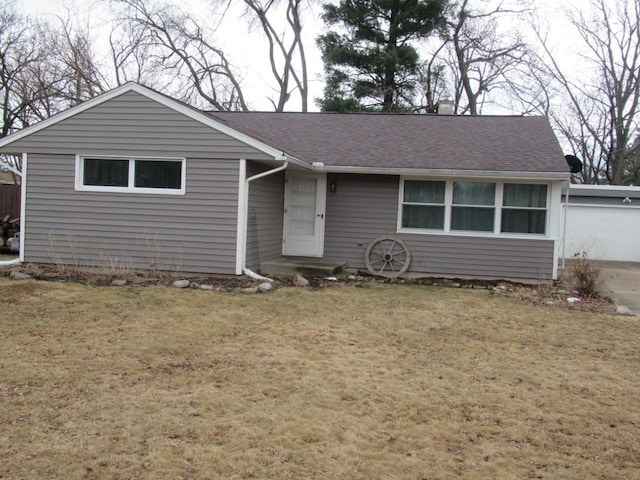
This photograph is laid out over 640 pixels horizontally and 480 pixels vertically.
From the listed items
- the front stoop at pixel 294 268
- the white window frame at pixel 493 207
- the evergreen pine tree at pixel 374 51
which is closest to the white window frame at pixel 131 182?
the front stoop at pixel 294 268

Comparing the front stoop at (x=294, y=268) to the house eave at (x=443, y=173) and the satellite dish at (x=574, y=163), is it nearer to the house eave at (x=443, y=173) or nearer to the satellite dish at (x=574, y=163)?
the house eave at (x=443, y=173)

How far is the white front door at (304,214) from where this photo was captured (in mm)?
12164

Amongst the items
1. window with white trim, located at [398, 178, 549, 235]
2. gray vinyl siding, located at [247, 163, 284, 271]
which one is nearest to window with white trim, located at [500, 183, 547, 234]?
window with white trim, located at [398, 178, 549, 235]

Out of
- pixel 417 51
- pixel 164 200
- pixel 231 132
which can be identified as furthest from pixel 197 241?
pixel 417 51

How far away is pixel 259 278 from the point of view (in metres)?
10.0

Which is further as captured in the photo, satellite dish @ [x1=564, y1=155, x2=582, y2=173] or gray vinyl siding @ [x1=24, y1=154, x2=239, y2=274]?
satellite dish @ [x1=564, y1=155, x2=582, y2=173]

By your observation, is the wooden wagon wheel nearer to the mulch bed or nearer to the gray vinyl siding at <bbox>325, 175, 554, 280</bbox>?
the gray vinyl siding at <bbox>325, 175, 554, 280</bbox>

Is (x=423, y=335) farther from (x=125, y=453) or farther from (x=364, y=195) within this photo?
(x=364, y=195)

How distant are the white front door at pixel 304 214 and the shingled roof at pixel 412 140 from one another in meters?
0.61

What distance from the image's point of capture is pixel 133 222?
10.5m

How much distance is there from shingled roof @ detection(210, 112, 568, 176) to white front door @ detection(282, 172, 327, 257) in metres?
0.61

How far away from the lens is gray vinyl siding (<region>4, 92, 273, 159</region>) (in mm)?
10156

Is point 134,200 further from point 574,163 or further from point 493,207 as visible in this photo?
Result: point 574,163

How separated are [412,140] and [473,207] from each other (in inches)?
93.8
